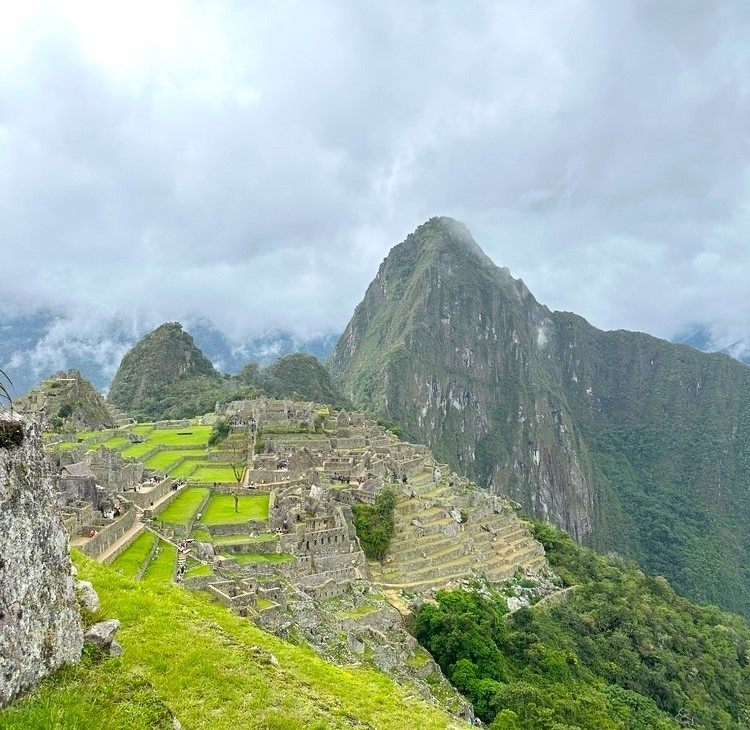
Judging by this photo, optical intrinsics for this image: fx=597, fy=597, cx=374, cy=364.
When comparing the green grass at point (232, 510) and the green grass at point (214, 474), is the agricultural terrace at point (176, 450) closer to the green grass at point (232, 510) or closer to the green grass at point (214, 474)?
the green grass at point (214, 474)

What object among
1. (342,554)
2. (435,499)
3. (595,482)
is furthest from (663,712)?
(595,482)

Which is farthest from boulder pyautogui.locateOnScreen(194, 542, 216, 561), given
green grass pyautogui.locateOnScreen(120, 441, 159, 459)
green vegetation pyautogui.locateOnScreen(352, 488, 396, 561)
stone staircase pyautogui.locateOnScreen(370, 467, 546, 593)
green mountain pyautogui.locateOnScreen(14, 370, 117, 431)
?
green mountain pyautogui.locateOnScreen(14, 370, 117, 431)

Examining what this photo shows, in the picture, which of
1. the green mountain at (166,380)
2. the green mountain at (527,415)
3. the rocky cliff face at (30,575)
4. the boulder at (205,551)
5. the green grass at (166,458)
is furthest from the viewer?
the green mountain at (527,415)

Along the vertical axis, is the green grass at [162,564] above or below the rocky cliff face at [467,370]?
below

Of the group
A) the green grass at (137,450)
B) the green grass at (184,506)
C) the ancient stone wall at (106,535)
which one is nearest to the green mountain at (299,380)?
the green grass at (137,450)

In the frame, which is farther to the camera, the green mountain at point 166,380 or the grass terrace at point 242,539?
the green mountain at point 166,380

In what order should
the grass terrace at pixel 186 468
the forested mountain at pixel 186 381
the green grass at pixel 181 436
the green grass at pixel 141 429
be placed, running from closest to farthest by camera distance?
the grass terrace at pixel 186 468, the green grass at pixel 181 436, the green grass at pixel 141 429, the forested mountain at pixel 186 381

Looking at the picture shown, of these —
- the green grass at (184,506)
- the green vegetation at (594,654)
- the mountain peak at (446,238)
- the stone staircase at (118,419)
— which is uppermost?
the mountain peak at (446,238)
